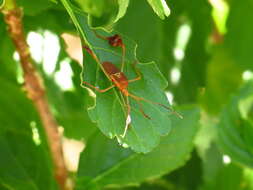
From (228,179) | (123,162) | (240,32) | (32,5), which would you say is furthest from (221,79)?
(32,5)

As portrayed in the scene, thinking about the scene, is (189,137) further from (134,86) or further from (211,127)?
(211,127)

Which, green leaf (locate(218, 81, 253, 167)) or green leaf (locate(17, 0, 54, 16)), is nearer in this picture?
green leaf (locate(17, 0, 54, 16))

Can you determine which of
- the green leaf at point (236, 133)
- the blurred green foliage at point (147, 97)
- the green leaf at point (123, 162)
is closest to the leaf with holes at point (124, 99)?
the blurred green foliage at point (147, 97)

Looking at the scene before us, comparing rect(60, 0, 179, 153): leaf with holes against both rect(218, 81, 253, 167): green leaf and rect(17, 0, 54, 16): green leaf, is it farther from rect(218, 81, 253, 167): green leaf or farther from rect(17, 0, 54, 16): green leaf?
rect(218, 81, 253, 167): green leaf

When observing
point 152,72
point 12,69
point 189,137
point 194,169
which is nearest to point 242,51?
point 194,169

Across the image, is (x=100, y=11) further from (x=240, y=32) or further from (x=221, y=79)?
(x=221, y=79)

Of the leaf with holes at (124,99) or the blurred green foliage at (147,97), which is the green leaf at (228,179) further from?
the leaf with holes at (124,99)

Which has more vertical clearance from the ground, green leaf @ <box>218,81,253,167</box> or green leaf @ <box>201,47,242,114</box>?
green leaf @ <box>218,81,253,167</box>

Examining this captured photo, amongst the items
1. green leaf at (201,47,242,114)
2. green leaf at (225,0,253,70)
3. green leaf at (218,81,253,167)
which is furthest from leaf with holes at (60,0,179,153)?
green leaf at (201,47,242,114)
